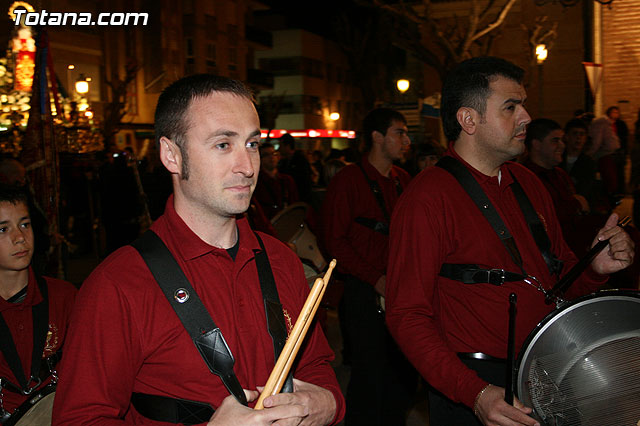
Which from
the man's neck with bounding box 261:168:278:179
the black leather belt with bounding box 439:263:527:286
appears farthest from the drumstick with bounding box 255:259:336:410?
the man's neck with bounding box 261:168:278:179

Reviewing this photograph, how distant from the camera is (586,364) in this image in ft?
7.45

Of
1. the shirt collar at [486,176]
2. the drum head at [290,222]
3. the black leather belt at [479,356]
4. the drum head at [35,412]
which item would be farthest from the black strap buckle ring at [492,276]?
the drum head at [290,222]

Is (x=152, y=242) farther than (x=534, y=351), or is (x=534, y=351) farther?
(x=534, y=351)

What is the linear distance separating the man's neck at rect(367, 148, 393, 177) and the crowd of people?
1.20 m

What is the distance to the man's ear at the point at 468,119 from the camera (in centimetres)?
296

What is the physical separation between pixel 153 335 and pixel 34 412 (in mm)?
1149

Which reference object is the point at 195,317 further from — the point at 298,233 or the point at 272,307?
the point at 298,233

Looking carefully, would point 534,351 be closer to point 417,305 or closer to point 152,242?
point 417,305

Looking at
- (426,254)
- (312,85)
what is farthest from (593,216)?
(312,85)

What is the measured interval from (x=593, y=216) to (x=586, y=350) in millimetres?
3003

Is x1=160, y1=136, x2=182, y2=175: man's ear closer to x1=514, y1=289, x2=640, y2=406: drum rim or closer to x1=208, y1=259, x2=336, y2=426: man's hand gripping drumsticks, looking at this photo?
x1=208, y1=259, x2=336, y2=426: man's hand gripping drumsticks

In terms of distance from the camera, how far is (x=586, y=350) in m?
2.28

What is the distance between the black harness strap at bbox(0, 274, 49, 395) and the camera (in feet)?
10.5

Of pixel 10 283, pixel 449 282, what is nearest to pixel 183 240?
pixel 449 282
